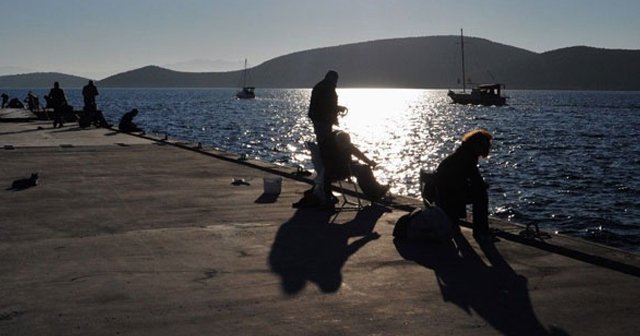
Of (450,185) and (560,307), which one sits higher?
(450,185)

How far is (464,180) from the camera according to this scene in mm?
9062

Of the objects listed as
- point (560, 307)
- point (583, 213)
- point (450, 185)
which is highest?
point (450, 185)

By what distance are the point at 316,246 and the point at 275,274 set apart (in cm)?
135

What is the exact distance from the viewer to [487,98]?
443ft

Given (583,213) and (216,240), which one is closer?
(216,240)

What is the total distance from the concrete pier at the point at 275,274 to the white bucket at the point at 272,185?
12.2 inches

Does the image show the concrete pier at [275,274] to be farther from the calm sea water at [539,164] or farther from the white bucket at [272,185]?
the calm sea water at [539,164]

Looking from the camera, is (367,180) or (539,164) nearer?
(367,180)

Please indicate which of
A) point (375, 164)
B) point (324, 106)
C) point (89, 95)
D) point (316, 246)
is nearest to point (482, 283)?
point (316, 246)

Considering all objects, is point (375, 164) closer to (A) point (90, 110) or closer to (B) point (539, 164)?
(A) point (90, 110)

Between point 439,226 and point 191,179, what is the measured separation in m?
6.87

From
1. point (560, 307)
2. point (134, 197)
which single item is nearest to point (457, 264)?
point (560, 307)

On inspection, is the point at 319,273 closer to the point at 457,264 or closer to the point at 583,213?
the point at 457,264

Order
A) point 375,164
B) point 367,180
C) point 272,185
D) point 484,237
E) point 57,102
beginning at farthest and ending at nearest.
Answer: point 57,102 < point 272,185 < point 367,180 < point 375,164 < point 484,237
